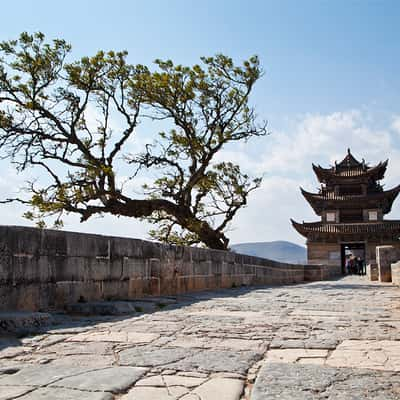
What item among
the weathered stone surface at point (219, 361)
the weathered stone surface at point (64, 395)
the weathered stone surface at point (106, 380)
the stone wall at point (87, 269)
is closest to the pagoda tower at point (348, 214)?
the stone wall at point (87, 269)

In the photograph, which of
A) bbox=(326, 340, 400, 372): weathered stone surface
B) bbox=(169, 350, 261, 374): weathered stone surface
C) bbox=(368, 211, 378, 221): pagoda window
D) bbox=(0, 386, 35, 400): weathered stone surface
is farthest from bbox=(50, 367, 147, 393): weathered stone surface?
bbox=(368, 211, 378, 221): pagoda window

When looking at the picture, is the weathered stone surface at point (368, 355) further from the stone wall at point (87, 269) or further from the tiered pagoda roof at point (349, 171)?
the tiered pagoda roof at point (349, 171)

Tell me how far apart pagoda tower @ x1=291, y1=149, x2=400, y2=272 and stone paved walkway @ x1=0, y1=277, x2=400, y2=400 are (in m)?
33.2

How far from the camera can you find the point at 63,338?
3854 millimetres

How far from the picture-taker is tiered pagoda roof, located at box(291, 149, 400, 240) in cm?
3788

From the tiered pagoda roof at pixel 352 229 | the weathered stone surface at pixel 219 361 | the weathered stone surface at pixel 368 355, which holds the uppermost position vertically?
the tiered pagoda roof at pixel 352 229

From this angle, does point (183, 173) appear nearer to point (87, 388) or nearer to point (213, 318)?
point (213, 318)

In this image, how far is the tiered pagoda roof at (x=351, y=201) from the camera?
124 feet

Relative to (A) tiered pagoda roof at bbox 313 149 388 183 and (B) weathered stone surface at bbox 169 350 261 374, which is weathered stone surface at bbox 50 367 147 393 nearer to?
(B) weathered stone surface at bbox 169 350 261 374

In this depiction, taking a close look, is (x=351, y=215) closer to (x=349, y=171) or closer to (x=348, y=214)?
(x=348, y=214)

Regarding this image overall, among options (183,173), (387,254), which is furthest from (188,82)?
(387,254)

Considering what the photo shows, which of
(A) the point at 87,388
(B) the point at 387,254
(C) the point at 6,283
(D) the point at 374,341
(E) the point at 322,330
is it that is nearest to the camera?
(A) the point at 87,388

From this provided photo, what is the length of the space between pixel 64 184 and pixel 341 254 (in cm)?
2769

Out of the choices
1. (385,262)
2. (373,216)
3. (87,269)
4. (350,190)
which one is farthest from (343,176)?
(87,269)
